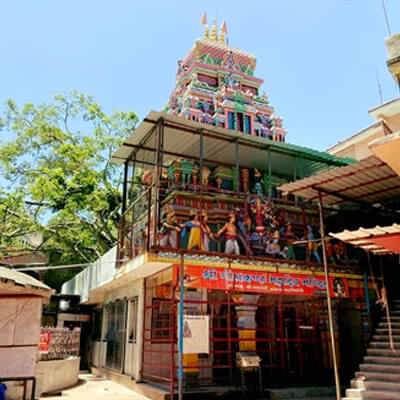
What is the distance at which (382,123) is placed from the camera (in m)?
6.37

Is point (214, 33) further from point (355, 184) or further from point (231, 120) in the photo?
point (355, 184)

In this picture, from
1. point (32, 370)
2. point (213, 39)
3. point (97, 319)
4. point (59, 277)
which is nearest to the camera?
point (32, 370)

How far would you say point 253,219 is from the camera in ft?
34.4

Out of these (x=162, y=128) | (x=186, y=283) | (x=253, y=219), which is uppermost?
(x=162, y=128)

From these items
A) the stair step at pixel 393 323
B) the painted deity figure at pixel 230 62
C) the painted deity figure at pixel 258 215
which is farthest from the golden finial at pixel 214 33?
the stair step at pixel 393 323

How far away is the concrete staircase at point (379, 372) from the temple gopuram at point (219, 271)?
62.5 inches

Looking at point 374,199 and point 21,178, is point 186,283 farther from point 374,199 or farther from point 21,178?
point 21,178

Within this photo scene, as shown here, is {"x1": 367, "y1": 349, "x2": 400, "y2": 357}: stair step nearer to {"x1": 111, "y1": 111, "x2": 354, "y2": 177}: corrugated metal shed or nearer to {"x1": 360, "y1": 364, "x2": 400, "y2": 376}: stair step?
{"x1": 360, "y1": 364, "x2": 400, "y2": 376}: stair step

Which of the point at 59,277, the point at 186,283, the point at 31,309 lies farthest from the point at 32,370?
the point at 59,277

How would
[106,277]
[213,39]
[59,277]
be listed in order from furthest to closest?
[59,277] → [213,39] → [106,277]

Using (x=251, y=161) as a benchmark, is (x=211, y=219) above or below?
below

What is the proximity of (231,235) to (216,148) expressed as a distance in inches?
127

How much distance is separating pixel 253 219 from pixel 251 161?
3.09 m

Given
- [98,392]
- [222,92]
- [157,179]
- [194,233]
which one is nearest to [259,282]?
[194,233]
